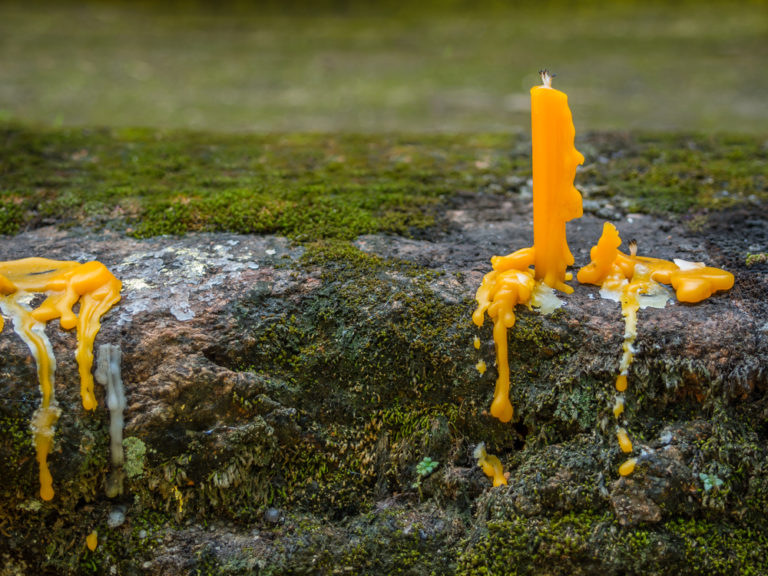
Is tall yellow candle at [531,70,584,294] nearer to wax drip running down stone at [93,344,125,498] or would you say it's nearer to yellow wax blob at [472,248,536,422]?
yellow wax blob at [472,248,536,422]

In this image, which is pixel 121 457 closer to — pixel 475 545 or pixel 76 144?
pixel 475 545

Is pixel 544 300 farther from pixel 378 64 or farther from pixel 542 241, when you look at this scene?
pixel 378 64

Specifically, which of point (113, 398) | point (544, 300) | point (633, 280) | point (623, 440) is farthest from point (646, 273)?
point (113, 398)

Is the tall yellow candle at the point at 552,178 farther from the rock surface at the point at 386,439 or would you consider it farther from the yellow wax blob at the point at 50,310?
the yellow wax blob at the point at 50,310

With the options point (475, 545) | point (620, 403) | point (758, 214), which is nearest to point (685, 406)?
point (620, 403)

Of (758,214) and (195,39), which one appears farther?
(195,39)

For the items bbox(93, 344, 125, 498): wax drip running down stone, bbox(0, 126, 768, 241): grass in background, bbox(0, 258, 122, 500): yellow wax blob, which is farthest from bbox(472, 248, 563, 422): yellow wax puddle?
bbox(0, 258, 122, 500): yellow wax blob

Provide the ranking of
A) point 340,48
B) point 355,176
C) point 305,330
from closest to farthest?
point 305,330 → point 355,176 → point 340,48
